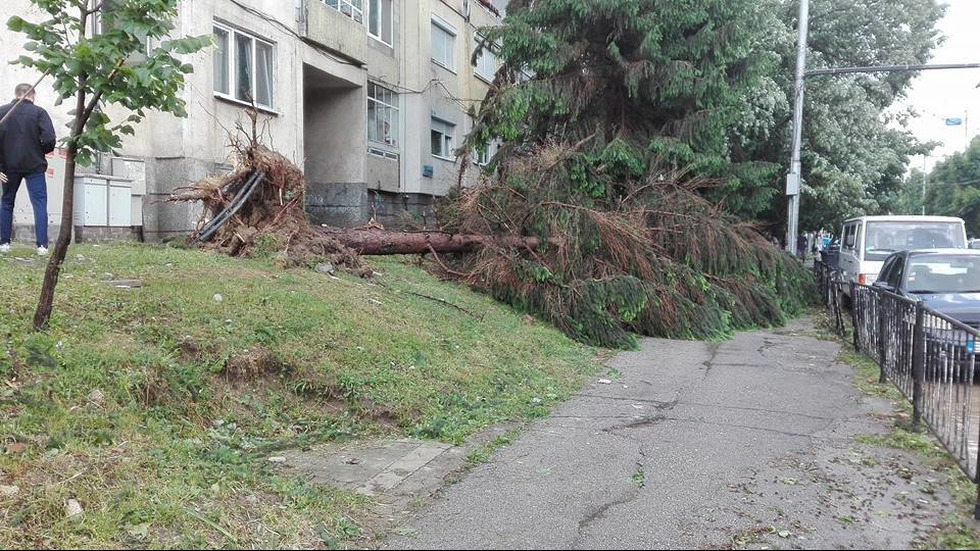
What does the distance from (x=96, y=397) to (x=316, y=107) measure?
15738 millimetres

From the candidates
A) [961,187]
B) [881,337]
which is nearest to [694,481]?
[881,337]

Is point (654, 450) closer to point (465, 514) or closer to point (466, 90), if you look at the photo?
point (465, 514)

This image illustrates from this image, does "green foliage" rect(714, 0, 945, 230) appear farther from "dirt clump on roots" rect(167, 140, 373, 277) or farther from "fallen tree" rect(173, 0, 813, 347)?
"dirt clump on roots" rect(167, 140, 373, 277)

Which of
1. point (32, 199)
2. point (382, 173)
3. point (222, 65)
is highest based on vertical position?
point (222, 65)

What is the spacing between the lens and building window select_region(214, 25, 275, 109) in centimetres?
1463

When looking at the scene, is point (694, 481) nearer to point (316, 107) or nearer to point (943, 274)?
point (943, 274)

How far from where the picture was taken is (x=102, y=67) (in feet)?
18.5

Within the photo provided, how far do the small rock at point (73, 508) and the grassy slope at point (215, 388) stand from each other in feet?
0.09

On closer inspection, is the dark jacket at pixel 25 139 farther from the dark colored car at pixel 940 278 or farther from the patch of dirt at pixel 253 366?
the dark colored car at pixel 940 278

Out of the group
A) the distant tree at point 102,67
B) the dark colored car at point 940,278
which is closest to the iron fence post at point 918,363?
the dark colored car at point 940,278

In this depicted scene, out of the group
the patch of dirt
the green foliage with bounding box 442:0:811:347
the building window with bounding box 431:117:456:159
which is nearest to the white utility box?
the green foliage with bounding box 442:0:811:347

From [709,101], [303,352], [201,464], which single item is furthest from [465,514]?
[709,101]

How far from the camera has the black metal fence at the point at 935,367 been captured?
561cm

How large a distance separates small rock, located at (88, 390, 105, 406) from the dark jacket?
425 cm
